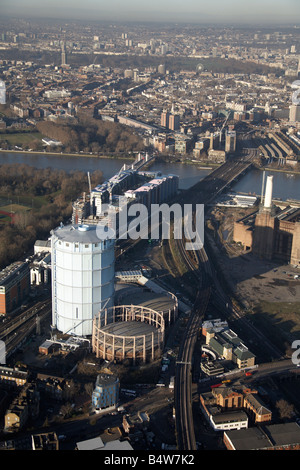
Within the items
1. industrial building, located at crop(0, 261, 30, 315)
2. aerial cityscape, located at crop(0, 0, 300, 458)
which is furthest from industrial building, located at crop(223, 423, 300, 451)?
industrial building, located at crop(0, 261, 30, 315)

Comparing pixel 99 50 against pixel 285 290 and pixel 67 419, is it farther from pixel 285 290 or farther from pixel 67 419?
pixel 67 419

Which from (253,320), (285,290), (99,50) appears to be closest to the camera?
(253,320)

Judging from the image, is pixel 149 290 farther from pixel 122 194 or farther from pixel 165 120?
pixel 165 120

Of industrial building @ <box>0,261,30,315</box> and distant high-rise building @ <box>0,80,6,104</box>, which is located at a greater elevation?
distant high-rise building @ <box>0,80,6,104</box>

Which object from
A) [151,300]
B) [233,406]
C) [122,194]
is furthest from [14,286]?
[122,194]

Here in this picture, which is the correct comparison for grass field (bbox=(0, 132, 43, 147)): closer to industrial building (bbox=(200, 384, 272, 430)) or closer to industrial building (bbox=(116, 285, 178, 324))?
industrial building (bbox=(116, 285, 178, 324))

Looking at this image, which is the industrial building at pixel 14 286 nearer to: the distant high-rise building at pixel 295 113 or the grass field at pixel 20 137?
the grass field at pixel 20 137
